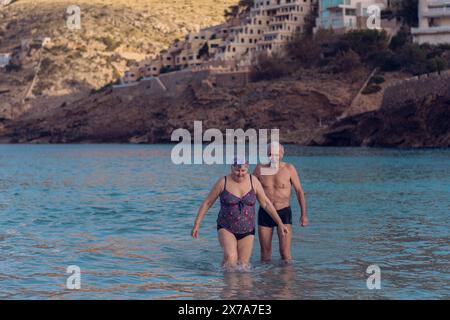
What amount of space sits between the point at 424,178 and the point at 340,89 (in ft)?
137

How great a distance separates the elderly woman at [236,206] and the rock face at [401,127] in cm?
4600

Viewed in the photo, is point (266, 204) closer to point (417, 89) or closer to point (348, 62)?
point (417, 89)

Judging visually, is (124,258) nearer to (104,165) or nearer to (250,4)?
(104,165)

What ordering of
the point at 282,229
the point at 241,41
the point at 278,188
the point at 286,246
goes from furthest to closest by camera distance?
the point at 241,41, the point at 286,246, the point at 278,188, the point at 282,229

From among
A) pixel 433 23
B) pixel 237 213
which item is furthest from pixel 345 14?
pixel 237 213

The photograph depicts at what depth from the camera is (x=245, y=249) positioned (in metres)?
14.1

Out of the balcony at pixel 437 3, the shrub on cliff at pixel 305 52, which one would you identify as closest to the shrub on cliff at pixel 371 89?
A: the balcony at pixel 437 3

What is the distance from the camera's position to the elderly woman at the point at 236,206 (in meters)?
13.6

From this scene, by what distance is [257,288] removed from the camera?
13273 mm

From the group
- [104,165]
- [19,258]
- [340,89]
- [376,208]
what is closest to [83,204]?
[376,208]

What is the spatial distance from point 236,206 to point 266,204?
593mm

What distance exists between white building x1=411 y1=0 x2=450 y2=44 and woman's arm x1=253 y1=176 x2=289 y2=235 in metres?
65.3

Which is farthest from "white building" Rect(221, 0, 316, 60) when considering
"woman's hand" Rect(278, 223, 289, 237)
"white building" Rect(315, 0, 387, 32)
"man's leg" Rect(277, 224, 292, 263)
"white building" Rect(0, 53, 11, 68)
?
"woman's hand" Rect(278, 223, 289, 237)

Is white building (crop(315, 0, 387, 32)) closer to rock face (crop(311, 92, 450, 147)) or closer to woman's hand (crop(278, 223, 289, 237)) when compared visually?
rock face (crop(311, 92, 450, 147))
